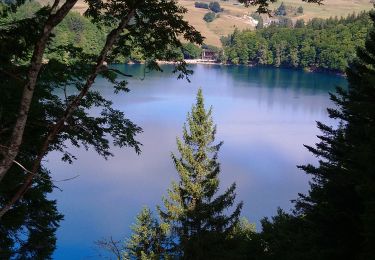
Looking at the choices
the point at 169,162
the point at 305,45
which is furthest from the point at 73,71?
the point at 305,45

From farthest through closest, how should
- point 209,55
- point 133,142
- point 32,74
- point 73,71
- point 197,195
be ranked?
point 209,55, point 197,195, point 73,71, point 133,142, point 32,74

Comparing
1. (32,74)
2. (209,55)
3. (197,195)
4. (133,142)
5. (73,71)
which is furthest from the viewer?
(209,55)

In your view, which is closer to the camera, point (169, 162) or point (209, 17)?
point (169, 162)

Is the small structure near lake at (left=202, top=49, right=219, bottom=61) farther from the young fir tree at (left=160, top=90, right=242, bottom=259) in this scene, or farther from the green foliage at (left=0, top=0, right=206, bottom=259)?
the green foliage at (left=0, top=0, right=206, bottom=259)

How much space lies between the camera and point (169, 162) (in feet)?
118

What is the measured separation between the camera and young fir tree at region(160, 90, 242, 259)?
18.5 metres

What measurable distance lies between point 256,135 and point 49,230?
118 feet

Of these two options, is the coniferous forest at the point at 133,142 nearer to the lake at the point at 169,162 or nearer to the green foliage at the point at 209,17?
the lake at the point at 169,162

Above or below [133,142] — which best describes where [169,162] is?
below

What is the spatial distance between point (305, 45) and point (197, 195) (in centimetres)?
10569

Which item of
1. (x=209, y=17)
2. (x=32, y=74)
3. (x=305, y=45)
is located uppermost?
(x=209, y=17)

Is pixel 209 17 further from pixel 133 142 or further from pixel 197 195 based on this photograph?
pixel 133 142

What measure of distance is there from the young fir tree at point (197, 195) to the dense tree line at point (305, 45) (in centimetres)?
9056

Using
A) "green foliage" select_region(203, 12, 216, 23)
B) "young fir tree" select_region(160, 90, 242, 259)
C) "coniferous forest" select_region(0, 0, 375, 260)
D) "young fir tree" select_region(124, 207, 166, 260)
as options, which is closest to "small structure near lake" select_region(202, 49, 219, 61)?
"green foliage" select_region(203, 12, 216, 23)
